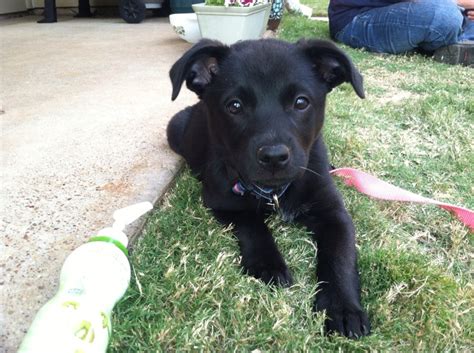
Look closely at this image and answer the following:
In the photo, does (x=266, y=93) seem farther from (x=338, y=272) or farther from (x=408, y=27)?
(x=408, y=27)

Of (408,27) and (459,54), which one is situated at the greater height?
(408,27)

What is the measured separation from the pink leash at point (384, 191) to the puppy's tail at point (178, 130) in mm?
861

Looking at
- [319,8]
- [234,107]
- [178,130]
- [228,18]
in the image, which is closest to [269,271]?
[234,107]

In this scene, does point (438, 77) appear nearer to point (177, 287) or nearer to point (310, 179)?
point (310, 179)

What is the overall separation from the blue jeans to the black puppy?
3.78 metres

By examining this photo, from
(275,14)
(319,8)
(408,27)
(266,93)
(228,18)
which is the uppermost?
(266,93)

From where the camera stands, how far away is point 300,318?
5.26ft

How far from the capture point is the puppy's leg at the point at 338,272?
5.08ft

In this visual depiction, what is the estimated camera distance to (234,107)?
2.03m

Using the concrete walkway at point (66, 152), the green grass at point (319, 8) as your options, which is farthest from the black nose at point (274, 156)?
the green grass at point (319, 8)

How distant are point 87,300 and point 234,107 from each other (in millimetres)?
983

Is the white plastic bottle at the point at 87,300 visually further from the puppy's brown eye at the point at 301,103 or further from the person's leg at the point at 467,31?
the person's leg at the point at 467,31

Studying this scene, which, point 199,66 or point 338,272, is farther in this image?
point 199,66

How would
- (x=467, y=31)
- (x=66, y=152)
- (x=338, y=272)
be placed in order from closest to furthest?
(x=338, y=272), (x=66, y=152), (x=467, y=31)
